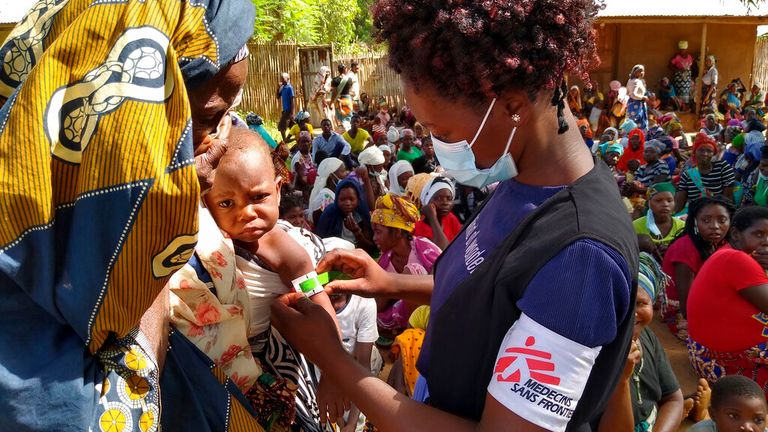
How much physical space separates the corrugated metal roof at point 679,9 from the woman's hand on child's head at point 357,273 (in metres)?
17.2

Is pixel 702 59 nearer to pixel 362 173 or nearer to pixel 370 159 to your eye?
pixel 370 159

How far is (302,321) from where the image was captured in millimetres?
1723

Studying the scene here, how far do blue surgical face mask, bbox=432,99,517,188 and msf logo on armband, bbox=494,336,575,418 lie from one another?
43cm

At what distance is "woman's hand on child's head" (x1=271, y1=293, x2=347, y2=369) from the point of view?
5.44 feet

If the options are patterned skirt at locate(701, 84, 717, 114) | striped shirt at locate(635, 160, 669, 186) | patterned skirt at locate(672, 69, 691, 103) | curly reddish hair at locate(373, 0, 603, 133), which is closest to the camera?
curly reddish hair at locate(373, 0, 603, 133)

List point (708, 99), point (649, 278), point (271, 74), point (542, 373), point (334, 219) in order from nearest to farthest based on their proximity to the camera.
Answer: point (542, 373), point (649, 278), point (334, 219), point (708, 99), point (271, 74)

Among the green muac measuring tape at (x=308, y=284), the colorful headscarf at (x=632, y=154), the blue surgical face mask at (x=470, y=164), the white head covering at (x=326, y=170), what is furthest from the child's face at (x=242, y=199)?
the colorful headscarf at (x=632, y=154)

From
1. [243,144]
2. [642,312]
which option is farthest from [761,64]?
[243,144]

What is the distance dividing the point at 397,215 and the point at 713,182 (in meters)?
4.78

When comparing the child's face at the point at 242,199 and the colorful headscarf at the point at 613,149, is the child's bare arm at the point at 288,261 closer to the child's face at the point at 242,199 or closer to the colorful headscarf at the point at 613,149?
the child's face at the point at 242,199

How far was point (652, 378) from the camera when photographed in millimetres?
3619

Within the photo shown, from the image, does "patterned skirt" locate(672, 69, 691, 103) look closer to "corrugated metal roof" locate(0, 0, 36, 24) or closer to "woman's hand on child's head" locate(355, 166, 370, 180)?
"woman's hand on child's head" locate(355, 166, 370, 180)

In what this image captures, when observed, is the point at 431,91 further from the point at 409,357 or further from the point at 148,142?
the point at 409,357

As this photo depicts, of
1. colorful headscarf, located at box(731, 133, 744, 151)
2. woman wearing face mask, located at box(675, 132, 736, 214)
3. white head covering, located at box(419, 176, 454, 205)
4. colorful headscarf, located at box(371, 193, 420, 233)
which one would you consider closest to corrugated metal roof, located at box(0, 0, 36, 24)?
white head covering, located at box(419, 176, 454, 205)
